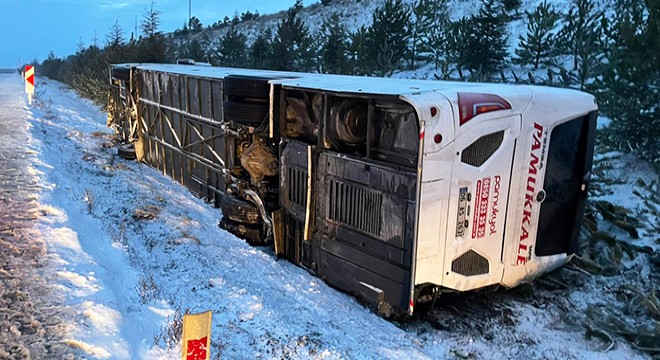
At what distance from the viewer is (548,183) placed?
18.2 feet

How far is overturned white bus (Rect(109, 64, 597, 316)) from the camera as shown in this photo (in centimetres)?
481

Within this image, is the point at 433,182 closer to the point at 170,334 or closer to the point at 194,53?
the point at 170,334

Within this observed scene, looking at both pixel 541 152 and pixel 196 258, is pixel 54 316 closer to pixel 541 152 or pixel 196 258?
pixel 196 258

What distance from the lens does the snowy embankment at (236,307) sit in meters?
4.12

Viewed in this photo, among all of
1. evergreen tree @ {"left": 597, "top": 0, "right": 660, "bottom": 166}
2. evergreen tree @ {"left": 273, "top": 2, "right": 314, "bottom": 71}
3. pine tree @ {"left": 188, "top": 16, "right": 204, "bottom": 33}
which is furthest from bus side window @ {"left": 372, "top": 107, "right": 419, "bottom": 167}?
pine tree @ {"left": 188, "top": 16, "right": 204, "bottom": 33}

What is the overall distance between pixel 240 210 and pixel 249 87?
5.75 feet

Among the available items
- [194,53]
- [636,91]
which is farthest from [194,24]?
[636,91]

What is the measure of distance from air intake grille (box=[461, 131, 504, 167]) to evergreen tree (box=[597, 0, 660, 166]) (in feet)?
20.0

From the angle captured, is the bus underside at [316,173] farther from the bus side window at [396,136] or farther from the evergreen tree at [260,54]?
the evergreen tree at [260,54]

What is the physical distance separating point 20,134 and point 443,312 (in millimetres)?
12267

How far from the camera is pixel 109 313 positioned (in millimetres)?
4152

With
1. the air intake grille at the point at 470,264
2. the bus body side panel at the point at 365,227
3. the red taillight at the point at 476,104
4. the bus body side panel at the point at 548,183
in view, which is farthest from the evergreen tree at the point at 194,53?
the air intake grille at the point at 470,264

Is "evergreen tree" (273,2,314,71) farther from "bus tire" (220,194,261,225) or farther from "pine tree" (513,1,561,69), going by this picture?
"bus tire" (220,194,261,225)

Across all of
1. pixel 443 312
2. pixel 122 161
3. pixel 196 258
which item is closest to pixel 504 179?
pixel 443 312
